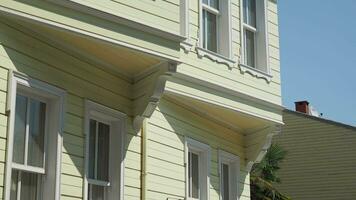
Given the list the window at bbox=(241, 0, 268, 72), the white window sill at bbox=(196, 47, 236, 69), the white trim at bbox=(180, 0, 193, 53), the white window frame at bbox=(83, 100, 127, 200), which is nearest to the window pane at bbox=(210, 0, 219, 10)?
the window at bbox=(241, 0, 268, 72)

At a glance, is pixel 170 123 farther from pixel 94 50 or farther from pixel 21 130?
pixel 21 130

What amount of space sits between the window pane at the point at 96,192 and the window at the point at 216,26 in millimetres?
3884

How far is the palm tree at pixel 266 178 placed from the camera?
21.6m

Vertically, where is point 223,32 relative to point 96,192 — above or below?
above

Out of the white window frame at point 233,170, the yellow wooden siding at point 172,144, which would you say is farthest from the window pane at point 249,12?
the white window frame at point 233,170

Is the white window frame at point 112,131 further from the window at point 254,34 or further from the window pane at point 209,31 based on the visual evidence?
the window at point 254,34

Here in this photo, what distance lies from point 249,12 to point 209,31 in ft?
4.90

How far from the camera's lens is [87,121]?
28.3 feet

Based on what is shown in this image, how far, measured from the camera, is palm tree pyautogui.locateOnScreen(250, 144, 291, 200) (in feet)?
70.8

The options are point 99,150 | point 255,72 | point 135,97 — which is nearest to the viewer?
point 99,150

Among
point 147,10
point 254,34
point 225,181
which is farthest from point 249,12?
point 147,10

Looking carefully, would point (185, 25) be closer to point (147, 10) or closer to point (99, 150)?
point (147, 10)

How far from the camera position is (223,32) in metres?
12.2

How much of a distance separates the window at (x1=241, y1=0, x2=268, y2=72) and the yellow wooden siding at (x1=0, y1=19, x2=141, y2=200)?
406 centimetres
